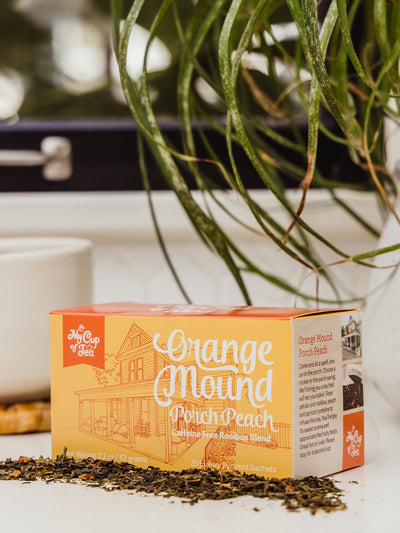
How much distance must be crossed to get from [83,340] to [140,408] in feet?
0.19

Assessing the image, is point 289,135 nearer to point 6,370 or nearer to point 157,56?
point 157,56

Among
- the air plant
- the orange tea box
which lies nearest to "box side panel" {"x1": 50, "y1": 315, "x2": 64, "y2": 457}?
the orange tea box

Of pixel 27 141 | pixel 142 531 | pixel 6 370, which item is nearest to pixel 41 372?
pixel 6 370

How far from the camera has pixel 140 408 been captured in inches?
18.2

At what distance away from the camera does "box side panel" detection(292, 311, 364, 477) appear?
0.42 meters

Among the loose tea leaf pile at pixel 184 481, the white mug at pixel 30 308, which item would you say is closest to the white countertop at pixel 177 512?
the loose tea leaf pile at pixel 184 481

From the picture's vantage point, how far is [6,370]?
22.3 inches

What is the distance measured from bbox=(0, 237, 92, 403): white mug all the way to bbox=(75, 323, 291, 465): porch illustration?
0.11 meters

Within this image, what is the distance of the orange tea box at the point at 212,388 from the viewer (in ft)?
1.39

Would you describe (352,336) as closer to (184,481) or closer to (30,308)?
(184,481)

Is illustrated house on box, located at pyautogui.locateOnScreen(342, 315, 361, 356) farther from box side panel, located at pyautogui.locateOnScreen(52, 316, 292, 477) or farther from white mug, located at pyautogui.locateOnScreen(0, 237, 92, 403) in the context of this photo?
white mug, located at pyautogui.locateOnScreen(0, 237, 92, 403)

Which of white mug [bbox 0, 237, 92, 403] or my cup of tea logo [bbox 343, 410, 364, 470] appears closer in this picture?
my cup of tea logo [bbox 343, 410, 364, 470]

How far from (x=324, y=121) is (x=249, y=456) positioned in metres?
0.55

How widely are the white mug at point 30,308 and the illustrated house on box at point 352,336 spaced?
24 cm
